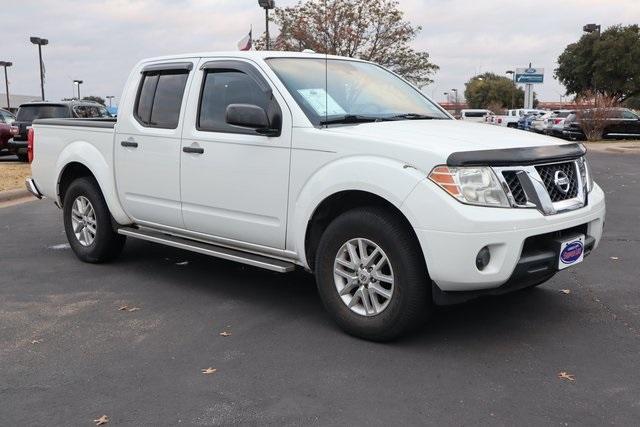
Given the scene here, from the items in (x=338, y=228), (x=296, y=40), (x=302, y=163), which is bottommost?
(x=338, y=228)

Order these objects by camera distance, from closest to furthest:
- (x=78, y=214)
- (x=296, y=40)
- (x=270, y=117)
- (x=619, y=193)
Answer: (x=270, y=117) → (x=78, y=214) → (x=619, y=193) → (x=296, y=40)

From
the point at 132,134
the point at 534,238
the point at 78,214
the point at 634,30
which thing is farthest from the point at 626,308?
the point at 634,30

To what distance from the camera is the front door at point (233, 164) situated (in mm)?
4637

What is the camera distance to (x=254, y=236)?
15.8 ft

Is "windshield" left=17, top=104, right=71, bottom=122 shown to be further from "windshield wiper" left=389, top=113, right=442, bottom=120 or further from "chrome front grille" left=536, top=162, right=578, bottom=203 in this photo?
"chrome front grille" left=536, top=162, right=578, bottom=203

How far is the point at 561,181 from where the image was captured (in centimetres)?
415

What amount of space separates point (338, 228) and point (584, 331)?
1.83m

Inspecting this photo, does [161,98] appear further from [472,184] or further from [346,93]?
[472,184]

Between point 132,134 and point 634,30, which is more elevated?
point 634,30

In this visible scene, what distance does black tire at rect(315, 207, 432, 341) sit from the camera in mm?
3963

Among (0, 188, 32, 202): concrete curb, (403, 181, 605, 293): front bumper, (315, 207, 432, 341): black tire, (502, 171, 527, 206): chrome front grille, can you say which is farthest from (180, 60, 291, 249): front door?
(0, 188, 32, 202): concrete curb

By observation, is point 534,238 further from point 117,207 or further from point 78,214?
point 78,214

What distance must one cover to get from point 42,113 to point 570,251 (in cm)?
1600

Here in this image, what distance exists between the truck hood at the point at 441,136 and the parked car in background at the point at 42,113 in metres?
13.5
